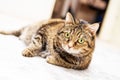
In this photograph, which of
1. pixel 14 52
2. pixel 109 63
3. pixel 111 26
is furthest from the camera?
pixel 111 26

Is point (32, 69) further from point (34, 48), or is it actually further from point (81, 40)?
point (81, 40)

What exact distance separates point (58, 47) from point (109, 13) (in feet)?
9.72

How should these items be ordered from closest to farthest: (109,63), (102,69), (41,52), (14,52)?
(14,52) < (41,52) < (102,69) < (109,63)

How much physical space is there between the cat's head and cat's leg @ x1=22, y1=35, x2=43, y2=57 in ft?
0.61

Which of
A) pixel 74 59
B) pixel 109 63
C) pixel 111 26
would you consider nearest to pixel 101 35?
pixel 111 26

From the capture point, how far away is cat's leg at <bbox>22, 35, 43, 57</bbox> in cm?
171

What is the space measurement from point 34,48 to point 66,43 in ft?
0.98

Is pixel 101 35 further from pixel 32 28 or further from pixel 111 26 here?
pixel 32 28

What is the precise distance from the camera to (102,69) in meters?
2.01

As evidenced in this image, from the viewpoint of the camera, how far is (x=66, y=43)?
1577 mm

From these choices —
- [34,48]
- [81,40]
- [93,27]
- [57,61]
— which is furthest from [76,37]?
[34,48]

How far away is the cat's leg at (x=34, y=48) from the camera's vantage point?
1708mm

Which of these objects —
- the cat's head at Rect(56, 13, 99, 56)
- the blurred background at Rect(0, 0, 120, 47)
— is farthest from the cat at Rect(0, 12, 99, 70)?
the blurred background at Rect(0, 0, 120, 47)

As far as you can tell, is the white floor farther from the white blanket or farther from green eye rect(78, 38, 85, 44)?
green eye rect(78, 38, 85, 44)
